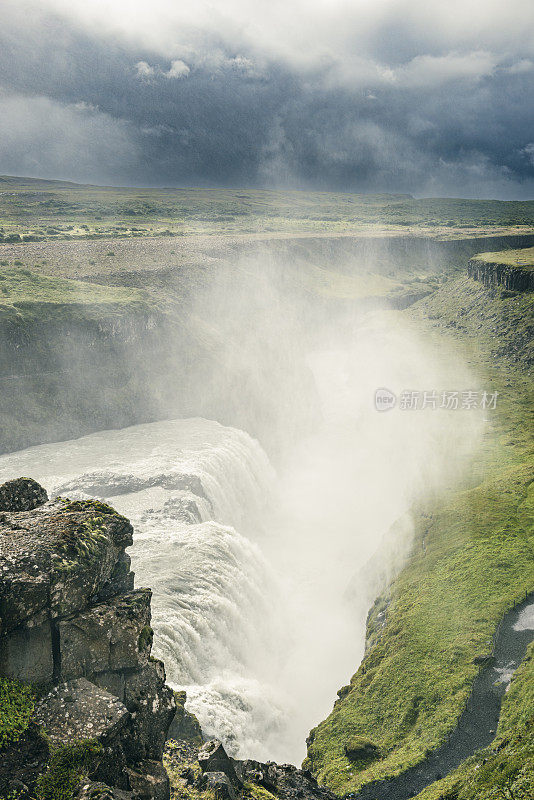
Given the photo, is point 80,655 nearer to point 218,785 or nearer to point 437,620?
point 218,785

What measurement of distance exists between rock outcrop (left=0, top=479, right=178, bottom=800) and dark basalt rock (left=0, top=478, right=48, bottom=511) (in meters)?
1.01

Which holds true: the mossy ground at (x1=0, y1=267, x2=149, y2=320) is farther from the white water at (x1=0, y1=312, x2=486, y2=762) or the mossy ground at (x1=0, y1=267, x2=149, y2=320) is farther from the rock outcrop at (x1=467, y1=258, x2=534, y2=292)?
the rock outcrop at (x1=467, y1=258, x2=534, y2=292)

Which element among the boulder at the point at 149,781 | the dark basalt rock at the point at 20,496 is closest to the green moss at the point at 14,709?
the boulder at the point at 149,781

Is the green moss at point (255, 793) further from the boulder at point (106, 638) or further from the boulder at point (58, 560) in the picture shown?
the boulder at point (58, 560)

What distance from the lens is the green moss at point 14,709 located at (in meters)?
15.2

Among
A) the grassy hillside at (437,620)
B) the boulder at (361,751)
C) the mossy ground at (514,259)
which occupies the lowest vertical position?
the boulder at (361,751)

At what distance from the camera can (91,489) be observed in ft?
180

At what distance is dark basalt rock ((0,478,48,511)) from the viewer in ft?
71.2

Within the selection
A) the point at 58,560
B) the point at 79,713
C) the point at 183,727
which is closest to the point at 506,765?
the point at 183,727

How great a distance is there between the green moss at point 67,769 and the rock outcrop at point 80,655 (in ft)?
0.14

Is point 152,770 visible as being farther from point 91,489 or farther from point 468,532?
point 468,532

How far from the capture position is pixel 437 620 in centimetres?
4588

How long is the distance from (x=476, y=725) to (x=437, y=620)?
39.1ft

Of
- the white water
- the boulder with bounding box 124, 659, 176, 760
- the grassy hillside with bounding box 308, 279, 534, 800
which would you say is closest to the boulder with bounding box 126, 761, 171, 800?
the boulder with bounding box 124, 659, 176, 760
